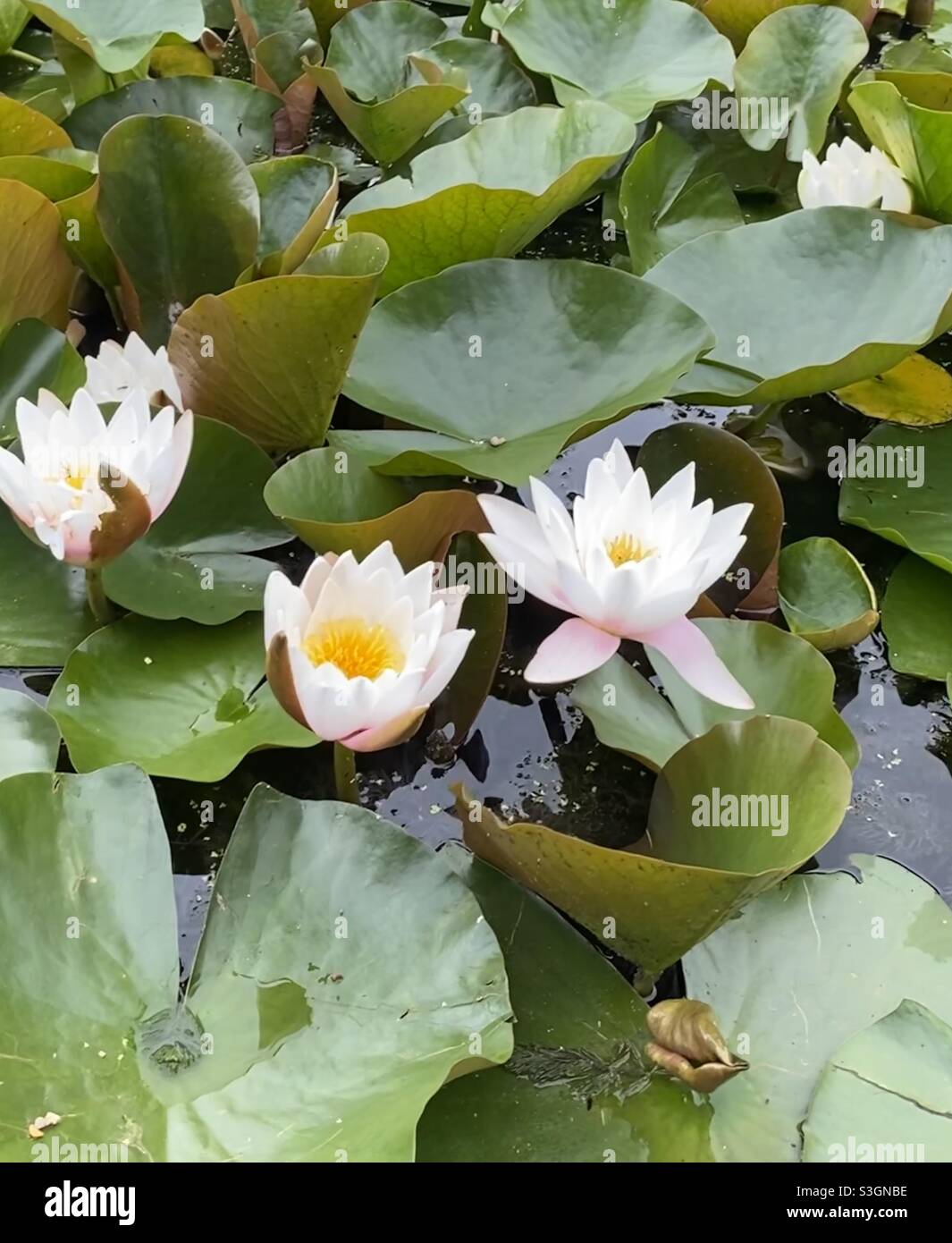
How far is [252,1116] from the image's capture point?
97cm

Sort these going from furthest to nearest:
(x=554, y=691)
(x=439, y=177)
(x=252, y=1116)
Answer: (x=439, y=177) < (x=554, y=691) < (x=252, y=1116)

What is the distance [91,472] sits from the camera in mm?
1271

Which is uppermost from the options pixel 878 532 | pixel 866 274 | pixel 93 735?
pixel 866 274

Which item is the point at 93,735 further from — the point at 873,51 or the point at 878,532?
the point at 873,51

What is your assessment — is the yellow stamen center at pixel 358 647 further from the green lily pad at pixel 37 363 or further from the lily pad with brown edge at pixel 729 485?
the green lily pad at pixel 37 363

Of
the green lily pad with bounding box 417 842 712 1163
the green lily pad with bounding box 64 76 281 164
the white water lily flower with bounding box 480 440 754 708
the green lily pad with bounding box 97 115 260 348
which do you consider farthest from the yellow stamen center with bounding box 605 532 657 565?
the green lily pad with bounding box 64 76 281 164

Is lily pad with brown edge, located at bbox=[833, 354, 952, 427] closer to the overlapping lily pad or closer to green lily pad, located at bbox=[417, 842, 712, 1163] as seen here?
the overlapping lily pad

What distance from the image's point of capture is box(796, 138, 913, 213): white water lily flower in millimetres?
1762

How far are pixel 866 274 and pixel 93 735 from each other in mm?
1210

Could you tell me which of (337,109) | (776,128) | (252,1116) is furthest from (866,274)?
(252,1116)

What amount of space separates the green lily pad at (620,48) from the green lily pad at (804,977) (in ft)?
4.82

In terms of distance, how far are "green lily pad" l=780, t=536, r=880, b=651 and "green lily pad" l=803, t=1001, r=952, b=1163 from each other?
0.48 m

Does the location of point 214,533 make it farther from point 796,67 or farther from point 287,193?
point 796,67

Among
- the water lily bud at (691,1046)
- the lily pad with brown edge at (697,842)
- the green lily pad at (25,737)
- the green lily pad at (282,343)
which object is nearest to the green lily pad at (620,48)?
the green lily pad at (282,343)
